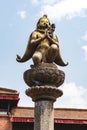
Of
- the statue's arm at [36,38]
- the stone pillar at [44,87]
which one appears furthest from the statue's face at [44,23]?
the stone pillar at [44,87]

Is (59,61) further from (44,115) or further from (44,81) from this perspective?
(44,115)

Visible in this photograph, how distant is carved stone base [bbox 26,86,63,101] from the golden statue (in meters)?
0.68

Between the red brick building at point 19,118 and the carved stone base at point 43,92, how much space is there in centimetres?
2486

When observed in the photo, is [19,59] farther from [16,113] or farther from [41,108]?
[16,113]

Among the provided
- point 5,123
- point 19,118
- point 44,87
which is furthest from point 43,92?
point 5,123

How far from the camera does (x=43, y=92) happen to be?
11.7m

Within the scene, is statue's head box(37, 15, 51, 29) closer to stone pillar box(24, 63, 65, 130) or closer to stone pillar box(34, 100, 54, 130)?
stone pillar box(24, 63, 65, 130)

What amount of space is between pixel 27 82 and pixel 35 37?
1.15 meters

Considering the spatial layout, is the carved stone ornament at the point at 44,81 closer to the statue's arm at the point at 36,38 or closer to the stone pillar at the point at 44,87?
the stone pillar at the point at 44,87

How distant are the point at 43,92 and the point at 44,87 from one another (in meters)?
0.15

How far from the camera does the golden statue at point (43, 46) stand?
12.0m

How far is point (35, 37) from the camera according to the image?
12.2m

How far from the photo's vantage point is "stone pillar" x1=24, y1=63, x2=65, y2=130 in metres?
11.6

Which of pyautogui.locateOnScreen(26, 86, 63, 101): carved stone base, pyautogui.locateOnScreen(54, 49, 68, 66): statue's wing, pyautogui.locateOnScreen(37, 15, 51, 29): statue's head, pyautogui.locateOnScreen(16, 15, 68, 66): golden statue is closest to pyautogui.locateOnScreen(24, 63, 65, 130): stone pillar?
pyautogui.locateOnScreen(26, 86, 63, 101): carved stone base
